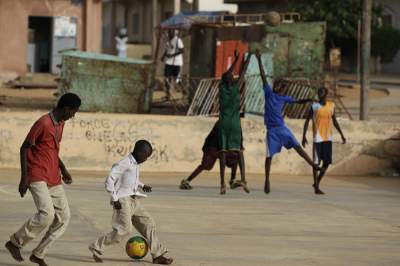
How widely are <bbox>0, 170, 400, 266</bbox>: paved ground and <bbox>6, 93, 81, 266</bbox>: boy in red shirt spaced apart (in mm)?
347

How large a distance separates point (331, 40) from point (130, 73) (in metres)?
17.6

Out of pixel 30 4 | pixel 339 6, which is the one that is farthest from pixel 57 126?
pixel 339 6

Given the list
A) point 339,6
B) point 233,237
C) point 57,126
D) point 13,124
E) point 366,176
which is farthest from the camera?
point 339,6

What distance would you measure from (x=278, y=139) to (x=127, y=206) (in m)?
5.66

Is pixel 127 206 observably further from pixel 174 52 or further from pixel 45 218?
pixel 174 52

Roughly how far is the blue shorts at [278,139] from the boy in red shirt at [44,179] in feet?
19.1

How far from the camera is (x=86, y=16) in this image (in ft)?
104

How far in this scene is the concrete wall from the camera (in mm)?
31062

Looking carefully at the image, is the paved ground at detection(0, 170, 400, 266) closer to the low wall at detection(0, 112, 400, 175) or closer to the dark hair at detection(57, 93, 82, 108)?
the low wall at detection(0, 112, 400, 175)

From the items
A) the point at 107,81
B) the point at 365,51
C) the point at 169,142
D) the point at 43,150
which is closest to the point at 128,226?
the point at 43,150

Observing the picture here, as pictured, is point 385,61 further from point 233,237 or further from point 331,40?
point 233,237

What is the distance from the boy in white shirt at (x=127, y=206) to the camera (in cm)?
895

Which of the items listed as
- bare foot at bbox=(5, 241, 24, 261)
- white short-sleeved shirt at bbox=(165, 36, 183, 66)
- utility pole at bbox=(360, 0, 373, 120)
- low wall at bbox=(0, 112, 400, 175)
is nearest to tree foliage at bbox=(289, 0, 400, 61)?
white short-sleeved shirt at bbox=(165, 36, 183, 66)

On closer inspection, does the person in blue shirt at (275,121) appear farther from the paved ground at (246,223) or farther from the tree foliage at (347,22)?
the tree foliage at (347,22)
